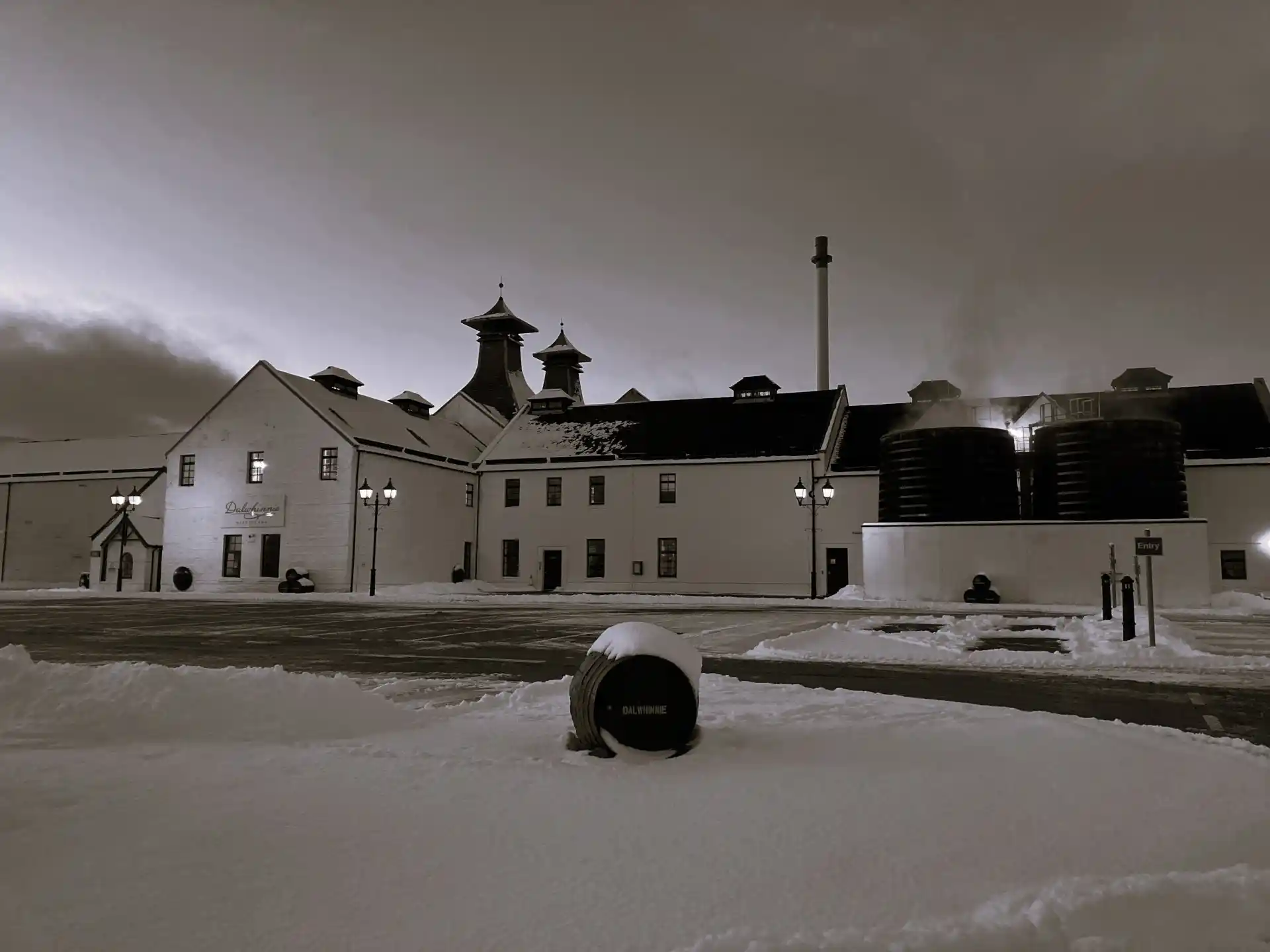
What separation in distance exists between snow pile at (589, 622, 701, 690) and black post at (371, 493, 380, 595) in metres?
29.6

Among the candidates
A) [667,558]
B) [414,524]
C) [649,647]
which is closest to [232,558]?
[414,524]

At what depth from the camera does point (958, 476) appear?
2984cm

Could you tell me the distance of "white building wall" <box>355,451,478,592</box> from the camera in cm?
3716

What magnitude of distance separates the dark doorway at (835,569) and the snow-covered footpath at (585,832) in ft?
98.1

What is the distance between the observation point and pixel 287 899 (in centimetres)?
339

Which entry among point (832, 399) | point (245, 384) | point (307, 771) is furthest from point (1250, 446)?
point (245, 384)

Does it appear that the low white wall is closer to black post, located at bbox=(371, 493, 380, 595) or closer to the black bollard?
the black bollard

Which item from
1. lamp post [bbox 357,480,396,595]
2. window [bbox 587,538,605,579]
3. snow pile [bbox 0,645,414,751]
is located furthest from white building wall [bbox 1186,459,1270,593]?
snow pile [bbox 0,645,414,751]

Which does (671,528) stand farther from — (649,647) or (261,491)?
(649,647)

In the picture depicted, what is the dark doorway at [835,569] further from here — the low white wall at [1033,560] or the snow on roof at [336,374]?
the snow on roof at [336,374]

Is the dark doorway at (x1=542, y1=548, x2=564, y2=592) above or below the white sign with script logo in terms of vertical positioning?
below

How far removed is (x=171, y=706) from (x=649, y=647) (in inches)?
144

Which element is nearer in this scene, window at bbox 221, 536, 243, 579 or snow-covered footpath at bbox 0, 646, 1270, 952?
snow-covered footpath at bbox 0, 646, 1270, 952

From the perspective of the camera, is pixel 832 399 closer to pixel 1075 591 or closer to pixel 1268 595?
pixel 1075 591
